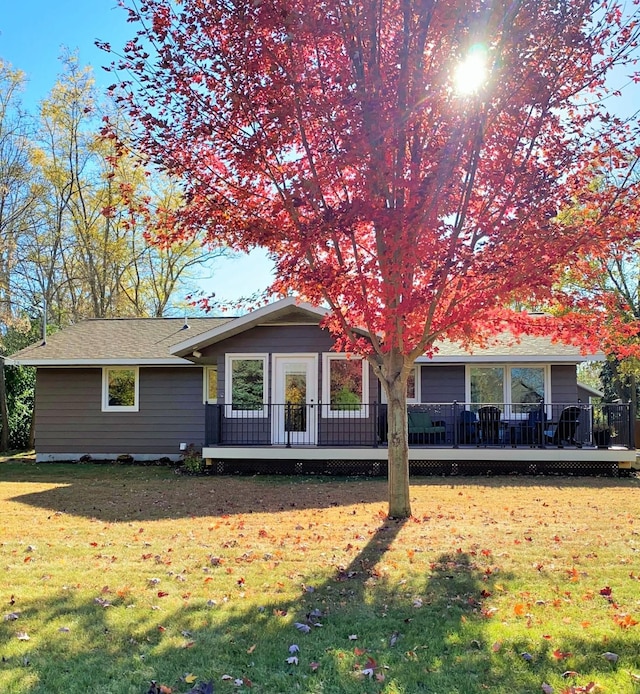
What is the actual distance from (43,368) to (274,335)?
6945 millimetres

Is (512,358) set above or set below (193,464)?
above

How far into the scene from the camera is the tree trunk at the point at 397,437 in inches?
321

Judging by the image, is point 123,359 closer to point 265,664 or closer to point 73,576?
point 73,576

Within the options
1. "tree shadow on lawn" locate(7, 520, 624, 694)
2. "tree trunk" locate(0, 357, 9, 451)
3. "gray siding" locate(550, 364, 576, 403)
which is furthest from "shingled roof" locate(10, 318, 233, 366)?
"tree shadow on lawn" locate(7, 520, 624, 694)

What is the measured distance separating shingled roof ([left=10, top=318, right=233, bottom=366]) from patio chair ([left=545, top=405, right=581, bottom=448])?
908 centimetres

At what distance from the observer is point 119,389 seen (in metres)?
16.8

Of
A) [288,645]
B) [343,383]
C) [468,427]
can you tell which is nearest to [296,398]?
[343,383]

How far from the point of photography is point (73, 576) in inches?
212

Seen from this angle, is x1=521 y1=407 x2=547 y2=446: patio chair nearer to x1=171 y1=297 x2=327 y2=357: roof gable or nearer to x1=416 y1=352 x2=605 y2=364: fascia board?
x1=416 y1=352 x2=605 y2=364: fascia board

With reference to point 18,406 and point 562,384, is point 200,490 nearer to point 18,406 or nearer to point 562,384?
point 562,384

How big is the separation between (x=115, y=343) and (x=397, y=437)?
1139 cm

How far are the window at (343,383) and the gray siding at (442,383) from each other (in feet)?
5.61

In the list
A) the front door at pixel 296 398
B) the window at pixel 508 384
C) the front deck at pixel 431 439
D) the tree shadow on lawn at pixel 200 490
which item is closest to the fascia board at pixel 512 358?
the window at pixel 508 384

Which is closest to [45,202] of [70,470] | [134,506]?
[70,470]
